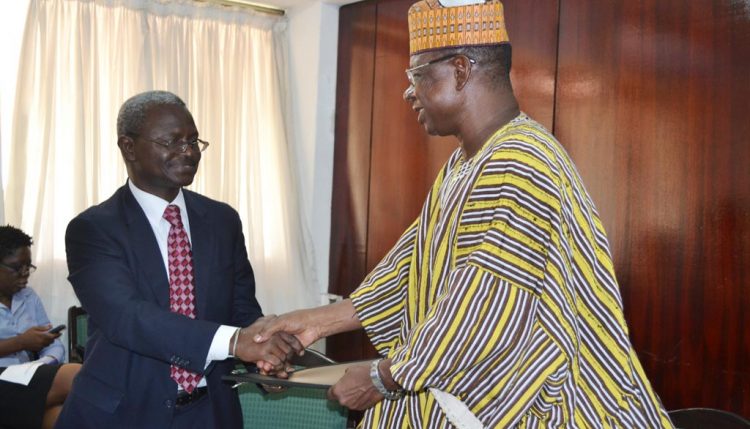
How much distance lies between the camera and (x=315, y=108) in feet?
19.4

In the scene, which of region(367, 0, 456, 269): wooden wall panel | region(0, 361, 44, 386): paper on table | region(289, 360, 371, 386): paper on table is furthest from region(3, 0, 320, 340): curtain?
region(289, 360, 371, 386): paper on table

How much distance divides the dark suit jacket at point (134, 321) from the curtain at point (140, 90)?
2.82 m

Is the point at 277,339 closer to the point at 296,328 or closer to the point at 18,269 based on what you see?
the point at 296,328

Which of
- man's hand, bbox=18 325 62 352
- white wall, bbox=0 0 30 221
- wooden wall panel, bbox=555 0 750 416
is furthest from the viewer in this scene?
white wall, bbox=0 0 30 221

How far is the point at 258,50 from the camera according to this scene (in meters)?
5.95

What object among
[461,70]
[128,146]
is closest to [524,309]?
[461,70]

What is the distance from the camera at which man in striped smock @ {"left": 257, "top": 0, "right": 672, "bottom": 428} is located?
1664 millimetres

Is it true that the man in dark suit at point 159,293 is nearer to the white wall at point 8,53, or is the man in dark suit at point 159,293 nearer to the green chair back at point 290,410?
the green chair back at point 290,410

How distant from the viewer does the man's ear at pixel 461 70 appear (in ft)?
6.21

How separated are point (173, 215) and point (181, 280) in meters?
0.20

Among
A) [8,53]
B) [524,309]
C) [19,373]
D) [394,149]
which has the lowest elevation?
[19,373]

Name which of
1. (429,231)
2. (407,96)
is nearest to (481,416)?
(429,231)

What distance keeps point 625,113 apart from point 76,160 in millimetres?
3200

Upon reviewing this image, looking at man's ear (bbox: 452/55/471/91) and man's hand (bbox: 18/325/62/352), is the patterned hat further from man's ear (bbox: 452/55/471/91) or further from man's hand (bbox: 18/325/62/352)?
man's hand (bbox: 18/325/62/352)
